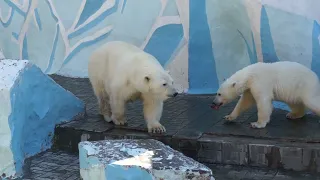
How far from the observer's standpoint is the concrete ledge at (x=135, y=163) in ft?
12.7

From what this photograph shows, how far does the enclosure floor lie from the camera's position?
16.9 ft

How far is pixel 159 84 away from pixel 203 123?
95cm

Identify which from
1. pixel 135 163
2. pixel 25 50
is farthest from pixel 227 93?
pixel 25 50

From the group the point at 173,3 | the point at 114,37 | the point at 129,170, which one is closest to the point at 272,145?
the point at 129,170

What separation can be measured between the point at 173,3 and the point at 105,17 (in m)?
1.31

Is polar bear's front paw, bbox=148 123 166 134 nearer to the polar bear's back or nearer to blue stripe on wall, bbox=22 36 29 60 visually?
the polar bear's back

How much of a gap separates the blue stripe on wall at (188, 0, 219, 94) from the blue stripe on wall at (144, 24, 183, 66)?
0.23 metres

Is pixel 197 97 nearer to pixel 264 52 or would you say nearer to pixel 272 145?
pixel 264 52

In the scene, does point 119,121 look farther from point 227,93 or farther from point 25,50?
point 25,50

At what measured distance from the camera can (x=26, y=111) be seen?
5398 millimetres

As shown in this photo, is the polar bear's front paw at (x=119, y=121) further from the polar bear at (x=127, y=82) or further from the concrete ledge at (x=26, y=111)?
the concrete ledge at (x=26, y=111)

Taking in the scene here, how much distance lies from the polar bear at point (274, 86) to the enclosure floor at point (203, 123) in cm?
20

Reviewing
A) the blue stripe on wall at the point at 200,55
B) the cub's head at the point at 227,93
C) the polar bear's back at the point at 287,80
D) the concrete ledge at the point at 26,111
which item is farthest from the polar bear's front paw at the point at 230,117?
the concrete ledge at the point at 26,111

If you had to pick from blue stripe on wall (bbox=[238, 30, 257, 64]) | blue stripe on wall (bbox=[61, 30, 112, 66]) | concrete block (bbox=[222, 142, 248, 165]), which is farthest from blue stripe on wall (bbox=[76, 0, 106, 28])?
concrete block (bbox=[222, 142, 248, 165])
